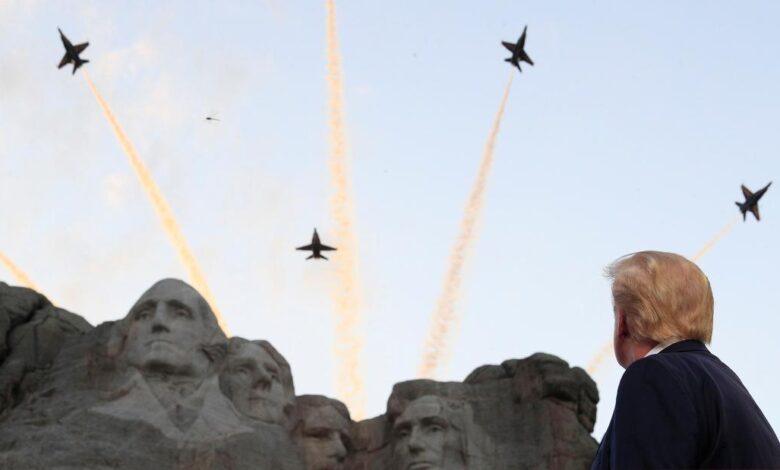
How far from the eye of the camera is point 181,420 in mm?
19891

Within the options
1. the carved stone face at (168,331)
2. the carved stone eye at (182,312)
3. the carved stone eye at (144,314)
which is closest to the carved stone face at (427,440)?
the carved stone face at (168,331)

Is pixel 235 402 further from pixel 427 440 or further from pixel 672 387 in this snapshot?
pixel 672 387

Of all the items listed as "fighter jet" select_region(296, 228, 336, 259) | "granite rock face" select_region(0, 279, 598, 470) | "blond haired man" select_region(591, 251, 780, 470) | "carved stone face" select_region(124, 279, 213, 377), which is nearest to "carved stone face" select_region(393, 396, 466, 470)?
"granite rock face" select_region(0, 279, 598, 470)

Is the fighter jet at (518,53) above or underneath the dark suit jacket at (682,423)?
above

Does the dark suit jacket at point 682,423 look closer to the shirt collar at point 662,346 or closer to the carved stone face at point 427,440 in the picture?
the shirt collar at point 662,346

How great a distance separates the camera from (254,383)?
2138cm

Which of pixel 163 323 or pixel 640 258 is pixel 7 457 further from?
pixel 640 258

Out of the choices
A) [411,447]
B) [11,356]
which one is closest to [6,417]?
[11,356]

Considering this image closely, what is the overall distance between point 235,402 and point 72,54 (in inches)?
530

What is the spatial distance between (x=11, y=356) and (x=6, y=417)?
4.23 feet

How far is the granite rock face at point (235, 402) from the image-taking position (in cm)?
1984

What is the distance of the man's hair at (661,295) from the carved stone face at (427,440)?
53.3ft

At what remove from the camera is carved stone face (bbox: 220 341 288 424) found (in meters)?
21.1

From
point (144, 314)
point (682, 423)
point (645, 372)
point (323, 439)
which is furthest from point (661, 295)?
point (144, 314)
